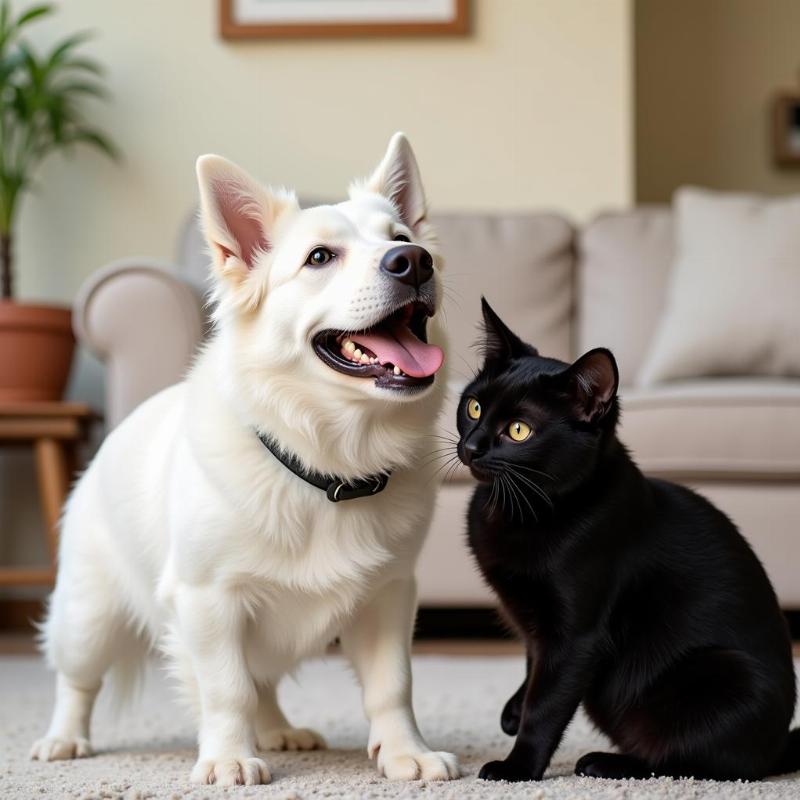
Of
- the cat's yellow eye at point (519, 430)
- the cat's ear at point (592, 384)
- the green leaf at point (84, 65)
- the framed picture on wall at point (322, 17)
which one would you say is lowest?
the cat's yellow eye at point (519, 430)

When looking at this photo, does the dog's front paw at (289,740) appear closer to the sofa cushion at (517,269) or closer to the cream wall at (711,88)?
the sofa cushion at (517,269)

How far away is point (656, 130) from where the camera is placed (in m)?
4.82

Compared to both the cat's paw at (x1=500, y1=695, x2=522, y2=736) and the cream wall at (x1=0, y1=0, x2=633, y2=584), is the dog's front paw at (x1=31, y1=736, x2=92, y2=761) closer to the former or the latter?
the cat's paw at (x1=500, y1=695, x2=522, y2=736)

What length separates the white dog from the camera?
1469 millimetres

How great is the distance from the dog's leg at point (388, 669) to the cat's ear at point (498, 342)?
346mm

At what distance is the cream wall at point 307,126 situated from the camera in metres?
4.07

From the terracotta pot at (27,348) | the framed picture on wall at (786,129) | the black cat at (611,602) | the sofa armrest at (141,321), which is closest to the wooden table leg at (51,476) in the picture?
the terracotta pot at (27,348)

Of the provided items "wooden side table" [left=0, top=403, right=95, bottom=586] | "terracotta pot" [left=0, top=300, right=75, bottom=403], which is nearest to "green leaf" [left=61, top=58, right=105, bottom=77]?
"terracotta pot" [left=0, top=300, right=75, bottom=403]

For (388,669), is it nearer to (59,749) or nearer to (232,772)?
(232,772)

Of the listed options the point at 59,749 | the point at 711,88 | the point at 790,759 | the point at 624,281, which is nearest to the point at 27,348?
the point at 624,281

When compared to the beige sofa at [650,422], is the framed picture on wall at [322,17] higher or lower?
higher

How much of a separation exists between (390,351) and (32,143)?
284 centimetres

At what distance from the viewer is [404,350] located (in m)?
1.46

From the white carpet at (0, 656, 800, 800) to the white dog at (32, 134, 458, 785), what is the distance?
3.4 inches
